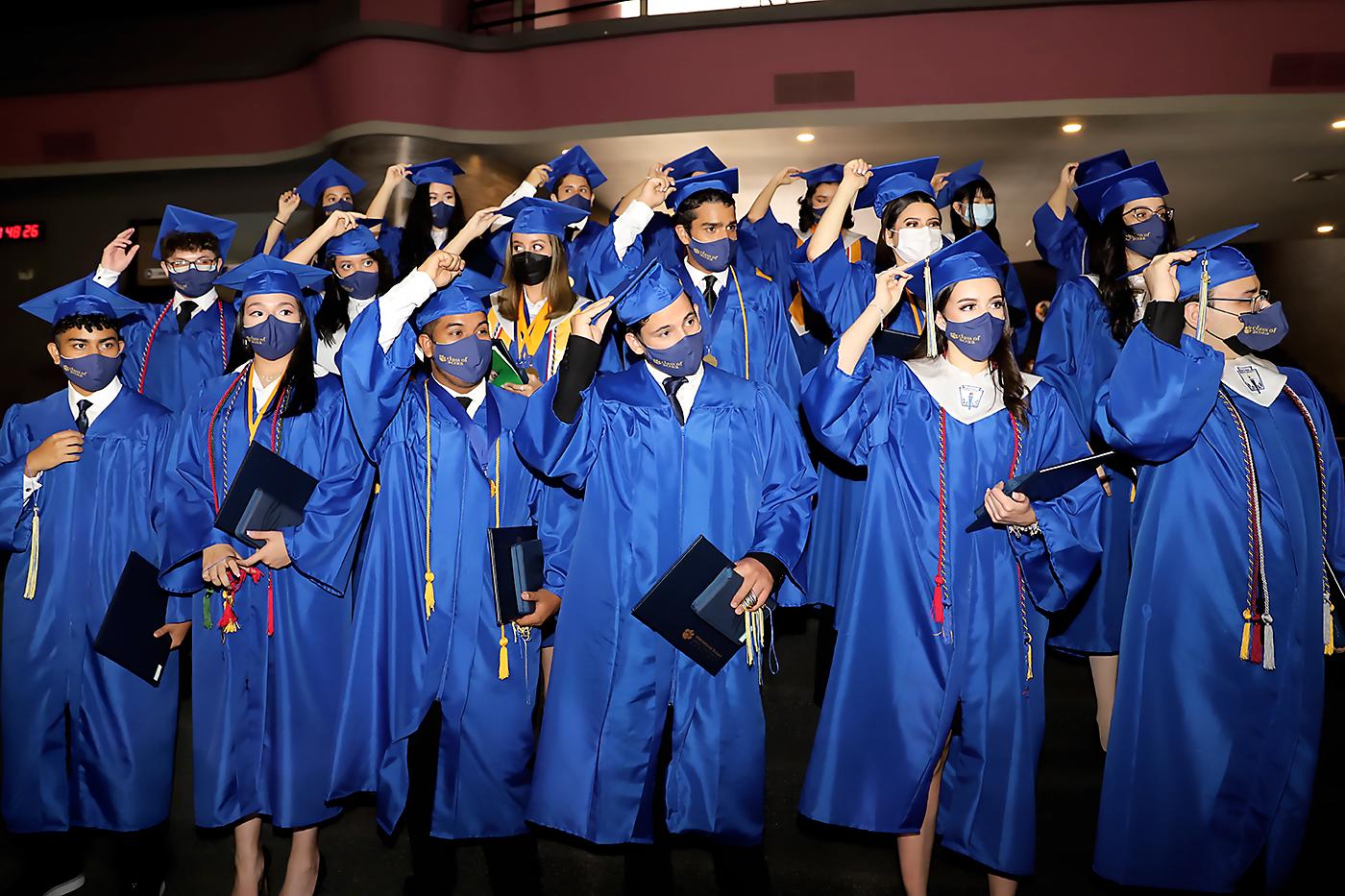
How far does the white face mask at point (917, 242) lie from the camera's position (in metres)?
3.69

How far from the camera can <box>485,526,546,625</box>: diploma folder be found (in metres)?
3.13

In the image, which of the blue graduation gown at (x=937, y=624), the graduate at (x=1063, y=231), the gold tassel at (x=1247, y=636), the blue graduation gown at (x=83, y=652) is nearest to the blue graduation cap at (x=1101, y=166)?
the graduate at (x=1063, y=231)

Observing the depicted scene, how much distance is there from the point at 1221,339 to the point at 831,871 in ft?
6.75

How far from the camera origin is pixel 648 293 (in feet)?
9.67

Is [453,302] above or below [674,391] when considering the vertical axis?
above

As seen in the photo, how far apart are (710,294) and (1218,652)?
7.34ft

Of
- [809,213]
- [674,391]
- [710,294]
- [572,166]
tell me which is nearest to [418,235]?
[572,166]

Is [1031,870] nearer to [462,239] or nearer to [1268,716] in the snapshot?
[1268,716]

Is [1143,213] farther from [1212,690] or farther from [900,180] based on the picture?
A: [1212,690]

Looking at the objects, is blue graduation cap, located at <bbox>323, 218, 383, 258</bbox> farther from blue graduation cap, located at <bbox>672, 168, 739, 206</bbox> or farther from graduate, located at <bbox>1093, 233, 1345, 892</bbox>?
graduate, located at <bbox>1093, 233, 1345, 892</bbox>

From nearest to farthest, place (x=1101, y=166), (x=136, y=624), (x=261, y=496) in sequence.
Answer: (x=261, y=496), (x=136, y=624), (x=1101, y=166)

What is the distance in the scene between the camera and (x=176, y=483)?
3.29 m

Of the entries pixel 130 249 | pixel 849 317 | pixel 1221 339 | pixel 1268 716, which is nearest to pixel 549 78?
pixel 130 249

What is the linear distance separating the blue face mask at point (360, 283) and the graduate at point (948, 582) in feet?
7.32
